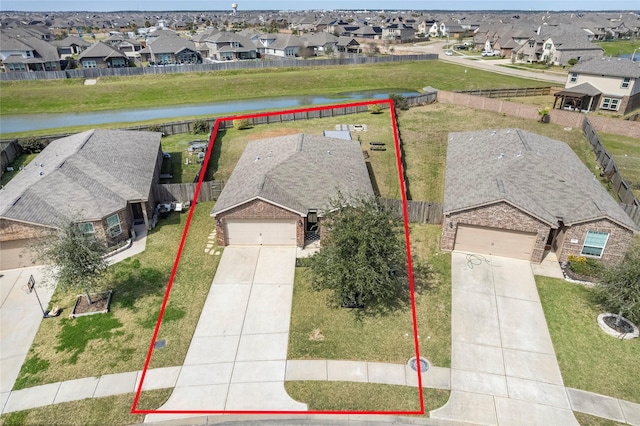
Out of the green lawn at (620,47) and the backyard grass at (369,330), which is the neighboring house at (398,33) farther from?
the backyard grass at (369,330)

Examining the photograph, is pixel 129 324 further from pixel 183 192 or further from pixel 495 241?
pixel 495 241

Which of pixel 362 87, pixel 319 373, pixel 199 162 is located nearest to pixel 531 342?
pixel 319 373

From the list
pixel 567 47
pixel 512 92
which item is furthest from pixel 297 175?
pixel 567 47

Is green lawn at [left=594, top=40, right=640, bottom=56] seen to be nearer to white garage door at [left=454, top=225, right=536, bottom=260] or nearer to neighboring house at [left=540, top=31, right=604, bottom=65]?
neighboring house at [left=540, top=31, right=604, bottom=65]

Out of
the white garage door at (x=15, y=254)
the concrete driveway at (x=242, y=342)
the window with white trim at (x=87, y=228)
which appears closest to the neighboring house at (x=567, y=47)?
the concrete driveway at (x=242, y=342)

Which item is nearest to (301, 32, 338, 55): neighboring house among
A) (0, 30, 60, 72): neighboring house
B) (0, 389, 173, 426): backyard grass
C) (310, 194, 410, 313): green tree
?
(0, 30, 60, 72): neighboring house

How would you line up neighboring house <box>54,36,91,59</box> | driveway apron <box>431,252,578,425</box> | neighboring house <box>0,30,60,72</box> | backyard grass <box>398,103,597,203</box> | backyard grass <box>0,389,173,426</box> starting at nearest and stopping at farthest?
backyard grass <box>0,389,173,426</box> < driveway apron <box>431,252,578,425</box> < backyard grass <box>398,103,597,203</box> < neighboring house <box>0,30,60,72</box> < neighboring house <box>54,36,91,59</box>
